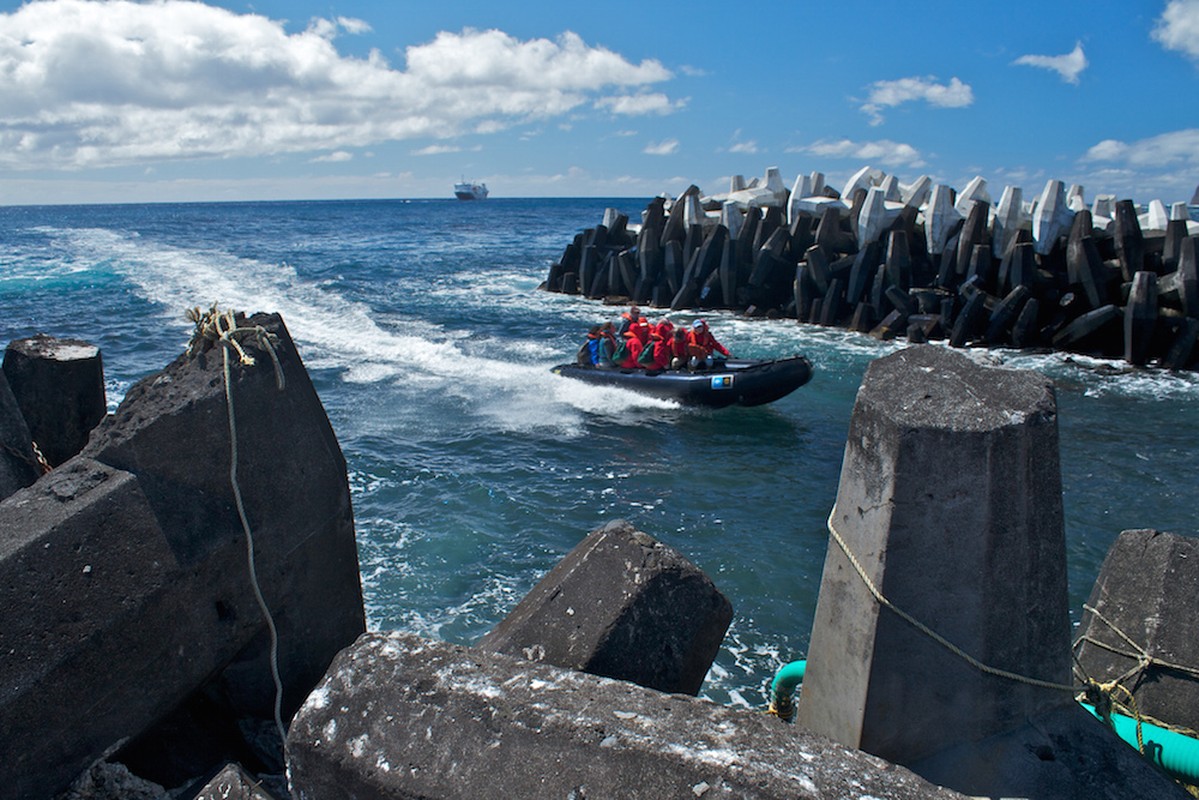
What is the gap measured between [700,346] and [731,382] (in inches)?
62.7

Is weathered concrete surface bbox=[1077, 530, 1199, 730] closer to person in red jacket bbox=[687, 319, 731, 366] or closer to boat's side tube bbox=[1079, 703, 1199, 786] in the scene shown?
boat's side tube bbox=[1079, 703, 1199, 786]

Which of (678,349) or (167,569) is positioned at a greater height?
(167,569)

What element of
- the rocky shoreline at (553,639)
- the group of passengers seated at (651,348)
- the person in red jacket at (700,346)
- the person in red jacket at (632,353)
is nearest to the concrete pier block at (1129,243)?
the group of passengers seated at (651,348)

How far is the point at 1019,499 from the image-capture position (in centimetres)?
290

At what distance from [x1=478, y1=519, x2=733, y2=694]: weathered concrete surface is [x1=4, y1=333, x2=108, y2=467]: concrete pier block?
3947mm

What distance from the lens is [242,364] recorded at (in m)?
3.75

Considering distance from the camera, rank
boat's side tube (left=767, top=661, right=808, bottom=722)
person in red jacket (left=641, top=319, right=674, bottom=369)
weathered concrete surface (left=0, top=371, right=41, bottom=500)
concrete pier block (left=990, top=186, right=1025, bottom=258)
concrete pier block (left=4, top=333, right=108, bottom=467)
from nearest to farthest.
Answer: boat's side tube (left=767, top=661, right=808, bottom=722) → weathered concrete surface (left=0, top=371, right=41, bottom=500) → concrete pier block (left=4, top=333, right=108, bottom=467) → person in red jacket (left=641, top=319, right=674, bottom=369) → concrete pier block (left=990, top=186, right=1025, bottom=258)

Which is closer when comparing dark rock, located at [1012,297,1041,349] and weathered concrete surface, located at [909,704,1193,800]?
weathered concrete surface, located at [909,704,1193,800]

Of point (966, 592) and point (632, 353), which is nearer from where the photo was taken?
point (966, 592)

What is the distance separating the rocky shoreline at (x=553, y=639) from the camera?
2598 mm

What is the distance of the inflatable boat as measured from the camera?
55.3 feet

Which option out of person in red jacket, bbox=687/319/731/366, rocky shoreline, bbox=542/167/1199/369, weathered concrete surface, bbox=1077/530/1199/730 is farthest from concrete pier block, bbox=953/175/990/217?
weathered concrete surface, bbox=1077/530/1199/730

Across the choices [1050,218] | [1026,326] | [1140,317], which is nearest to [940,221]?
[1050,218]

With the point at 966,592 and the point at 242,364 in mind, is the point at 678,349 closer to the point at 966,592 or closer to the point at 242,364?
the point at 242,364
